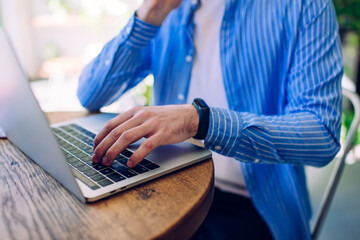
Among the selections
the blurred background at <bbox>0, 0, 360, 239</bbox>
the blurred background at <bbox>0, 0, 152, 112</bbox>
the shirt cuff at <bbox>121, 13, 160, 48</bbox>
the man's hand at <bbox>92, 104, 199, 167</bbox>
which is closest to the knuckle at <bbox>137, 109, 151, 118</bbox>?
the man's hand at <bbox>92, 104, 199, 167</bbox>

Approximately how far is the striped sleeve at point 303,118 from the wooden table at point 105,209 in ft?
0.46

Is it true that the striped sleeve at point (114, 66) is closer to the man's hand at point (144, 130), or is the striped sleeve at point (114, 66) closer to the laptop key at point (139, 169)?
the man's hand at point (144, 130)

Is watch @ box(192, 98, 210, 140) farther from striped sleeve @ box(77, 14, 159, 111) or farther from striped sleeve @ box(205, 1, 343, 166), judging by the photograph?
striped sleeve @ box(77, 14, 159, 111)

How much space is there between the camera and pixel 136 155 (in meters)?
0.53

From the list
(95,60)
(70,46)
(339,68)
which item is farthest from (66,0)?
(339,68)

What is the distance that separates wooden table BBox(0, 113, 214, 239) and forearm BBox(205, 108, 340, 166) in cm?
12

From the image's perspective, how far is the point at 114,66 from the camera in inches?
36.4

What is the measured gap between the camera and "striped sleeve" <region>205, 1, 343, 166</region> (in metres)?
0.67

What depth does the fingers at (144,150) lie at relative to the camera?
0.53 meters

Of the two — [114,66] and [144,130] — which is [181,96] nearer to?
[114,66]

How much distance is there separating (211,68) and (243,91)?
13cm

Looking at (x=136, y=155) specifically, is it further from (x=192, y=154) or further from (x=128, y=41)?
(x=128, y=41)

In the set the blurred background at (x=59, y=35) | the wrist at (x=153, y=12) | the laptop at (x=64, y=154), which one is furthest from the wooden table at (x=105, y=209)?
the blurred background at (x=59, y=35)

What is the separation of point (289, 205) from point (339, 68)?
0.41m
